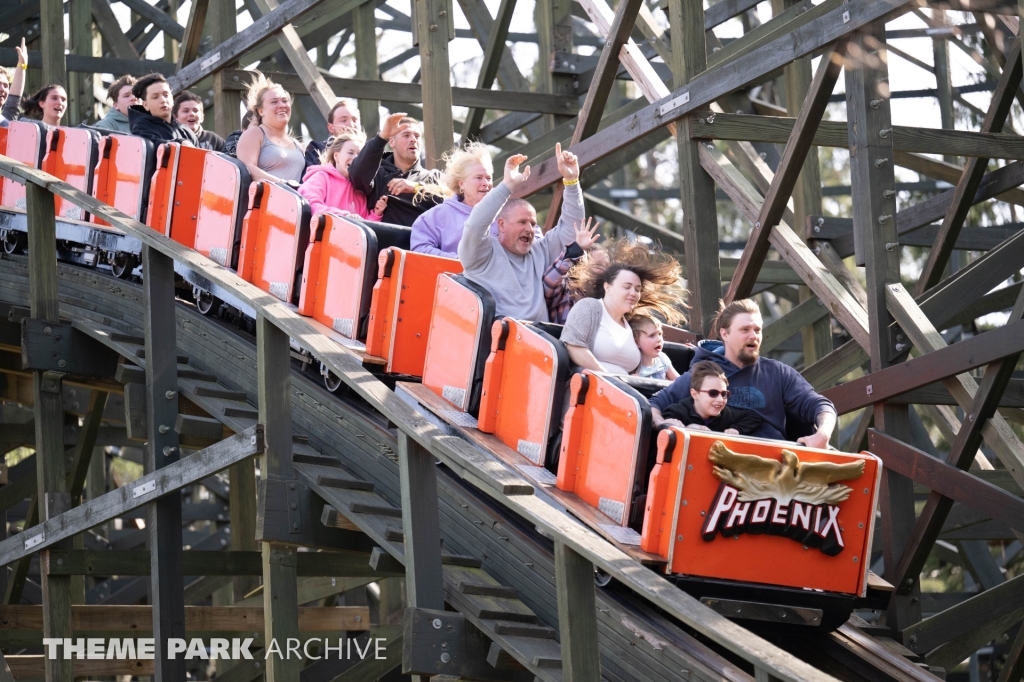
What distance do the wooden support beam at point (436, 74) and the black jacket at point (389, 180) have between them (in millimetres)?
974

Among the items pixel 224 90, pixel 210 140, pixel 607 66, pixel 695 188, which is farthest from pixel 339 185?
pixel 224 90

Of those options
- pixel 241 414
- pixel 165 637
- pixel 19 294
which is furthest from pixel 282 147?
pixel 165 637

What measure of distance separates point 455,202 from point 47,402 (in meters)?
2.44

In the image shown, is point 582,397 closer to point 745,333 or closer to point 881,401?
point 745,333

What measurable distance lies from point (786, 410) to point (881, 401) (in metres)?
1.19

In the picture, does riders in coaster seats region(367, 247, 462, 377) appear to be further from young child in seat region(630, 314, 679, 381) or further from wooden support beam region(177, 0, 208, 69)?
wooden support beam region(177, 0, 208, 69)

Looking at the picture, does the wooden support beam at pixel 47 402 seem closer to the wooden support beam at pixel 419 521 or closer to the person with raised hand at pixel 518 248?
the person with raised hand at pixel 518 248

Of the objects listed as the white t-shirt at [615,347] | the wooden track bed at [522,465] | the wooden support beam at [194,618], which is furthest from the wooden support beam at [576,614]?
the wooden support beam at [194,618]

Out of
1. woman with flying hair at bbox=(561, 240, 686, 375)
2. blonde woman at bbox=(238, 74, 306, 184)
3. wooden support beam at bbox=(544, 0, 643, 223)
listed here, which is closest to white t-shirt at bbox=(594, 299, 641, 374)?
woman with flying hair at bbox=(561, 240, 686, 375)

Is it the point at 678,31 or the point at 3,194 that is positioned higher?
the point at 678,31

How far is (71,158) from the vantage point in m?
8.88

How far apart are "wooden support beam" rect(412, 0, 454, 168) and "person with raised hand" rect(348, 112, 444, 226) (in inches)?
38.9

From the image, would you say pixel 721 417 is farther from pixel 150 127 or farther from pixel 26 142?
pixel 26 142

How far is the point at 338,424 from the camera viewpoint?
611 cm
